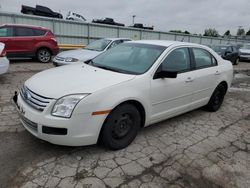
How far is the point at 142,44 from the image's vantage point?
13.7 ft

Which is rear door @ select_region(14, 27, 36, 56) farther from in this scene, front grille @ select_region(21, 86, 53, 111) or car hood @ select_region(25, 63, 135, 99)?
front grille @ select_region(21, 86, 53, 111)

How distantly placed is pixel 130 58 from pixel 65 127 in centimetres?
176

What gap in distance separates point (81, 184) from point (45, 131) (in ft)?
2.54

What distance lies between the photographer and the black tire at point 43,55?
1073cm

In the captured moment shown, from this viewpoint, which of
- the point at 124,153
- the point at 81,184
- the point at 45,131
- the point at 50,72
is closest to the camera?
the point at 81,184

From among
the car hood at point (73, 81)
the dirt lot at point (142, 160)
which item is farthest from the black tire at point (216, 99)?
the car hood at point (73, 81)

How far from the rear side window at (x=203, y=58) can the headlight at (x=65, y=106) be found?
8.65ft

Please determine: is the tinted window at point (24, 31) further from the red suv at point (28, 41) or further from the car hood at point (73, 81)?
the car hood at point (73, 81)

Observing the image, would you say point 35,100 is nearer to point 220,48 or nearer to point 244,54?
point 220,48

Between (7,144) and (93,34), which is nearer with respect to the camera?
(7,144)

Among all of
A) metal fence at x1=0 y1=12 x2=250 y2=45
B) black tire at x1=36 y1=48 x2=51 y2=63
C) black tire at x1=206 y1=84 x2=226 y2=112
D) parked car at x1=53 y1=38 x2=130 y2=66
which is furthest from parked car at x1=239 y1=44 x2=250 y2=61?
black tire at x1=36 y1=48 x2=51 y2=63

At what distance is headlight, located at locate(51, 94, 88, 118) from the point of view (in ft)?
8.81

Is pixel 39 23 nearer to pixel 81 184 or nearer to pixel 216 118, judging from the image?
pixel 216 118

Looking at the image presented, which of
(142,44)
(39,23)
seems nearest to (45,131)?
(142,44)
